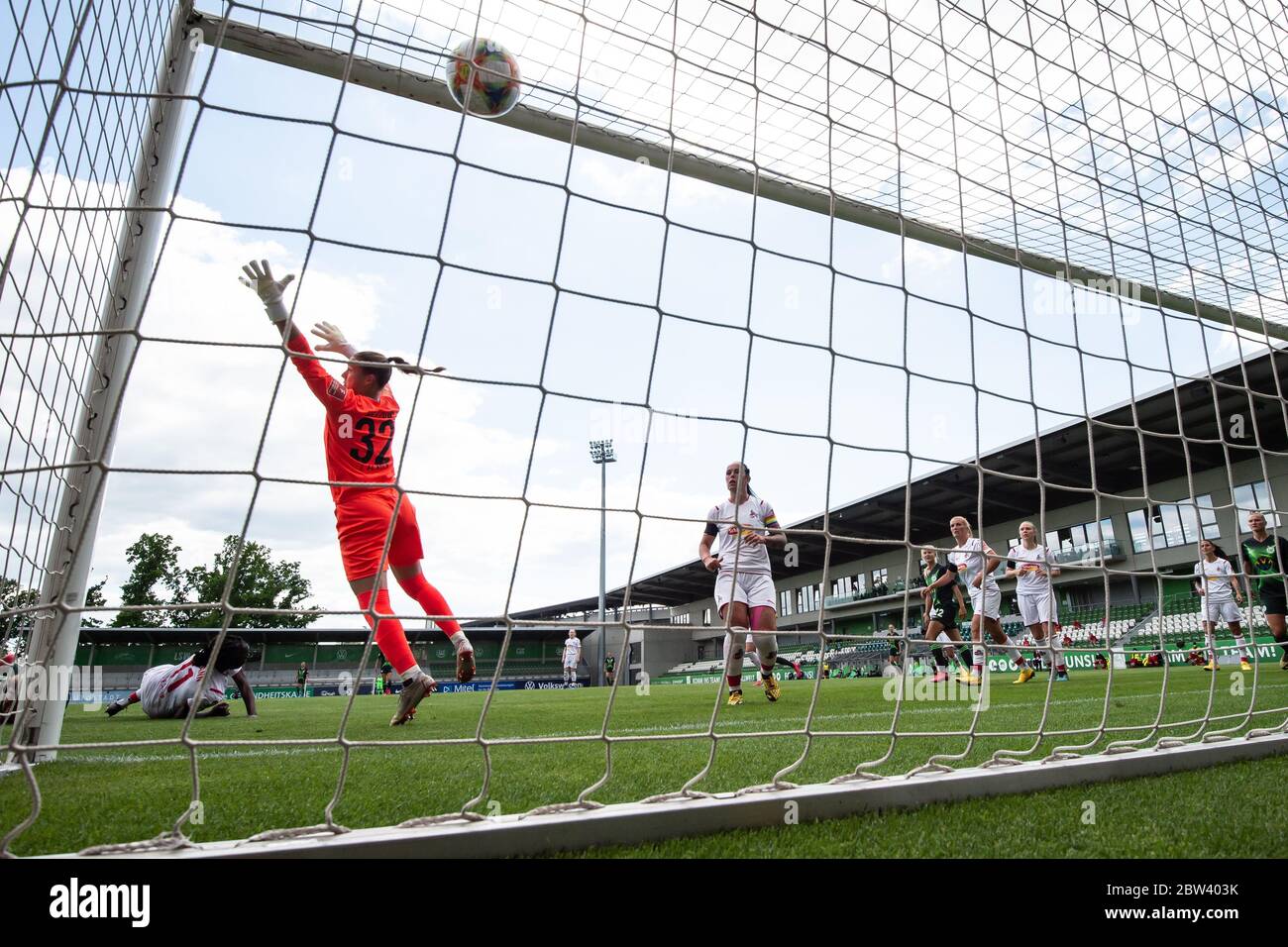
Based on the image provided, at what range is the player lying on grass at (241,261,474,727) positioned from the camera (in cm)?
312

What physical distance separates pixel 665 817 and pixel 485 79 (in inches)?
111

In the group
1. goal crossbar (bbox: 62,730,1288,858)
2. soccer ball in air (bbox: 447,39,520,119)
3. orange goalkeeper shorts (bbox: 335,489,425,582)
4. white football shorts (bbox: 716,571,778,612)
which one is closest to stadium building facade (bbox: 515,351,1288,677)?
white football shorts (bbox: 716,571,778,612)

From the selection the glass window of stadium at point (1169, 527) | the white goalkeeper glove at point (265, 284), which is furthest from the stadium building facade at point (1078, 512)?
the white goalkeeper glove at point (265, 284)

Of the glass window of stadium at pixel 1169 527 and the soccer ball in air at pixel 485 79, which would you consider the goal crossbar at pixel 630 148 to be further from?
the glass window of stadium at pixel 1169 527

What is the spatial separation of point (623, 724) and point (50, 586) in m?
2.88

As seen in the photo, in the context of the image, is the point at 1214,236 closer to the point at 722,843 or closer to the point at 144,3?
the point at 722,843

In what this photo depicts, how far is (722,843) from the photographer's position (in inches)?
57.5

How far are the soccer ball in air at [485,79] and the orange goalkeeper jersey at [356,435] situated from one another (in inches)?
51.1

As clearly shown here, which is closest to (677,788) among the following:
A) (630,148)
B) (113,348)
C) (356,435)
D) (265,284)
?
(265,284)

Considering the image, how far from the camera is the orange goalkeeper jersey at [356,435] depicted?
3184 mm

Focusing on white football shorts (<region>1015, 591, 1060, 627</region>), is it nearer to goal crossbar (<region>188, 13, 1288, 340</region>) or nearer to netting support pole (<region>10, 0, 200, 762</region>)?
goal crossbar (<region>188, 13, 1288, 340</region>)

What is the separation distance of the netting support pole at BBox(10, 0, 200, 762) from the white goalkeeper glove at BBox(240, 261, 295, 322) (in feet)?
1.28

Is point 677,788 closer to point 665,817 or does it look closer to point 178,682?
point 665,817
